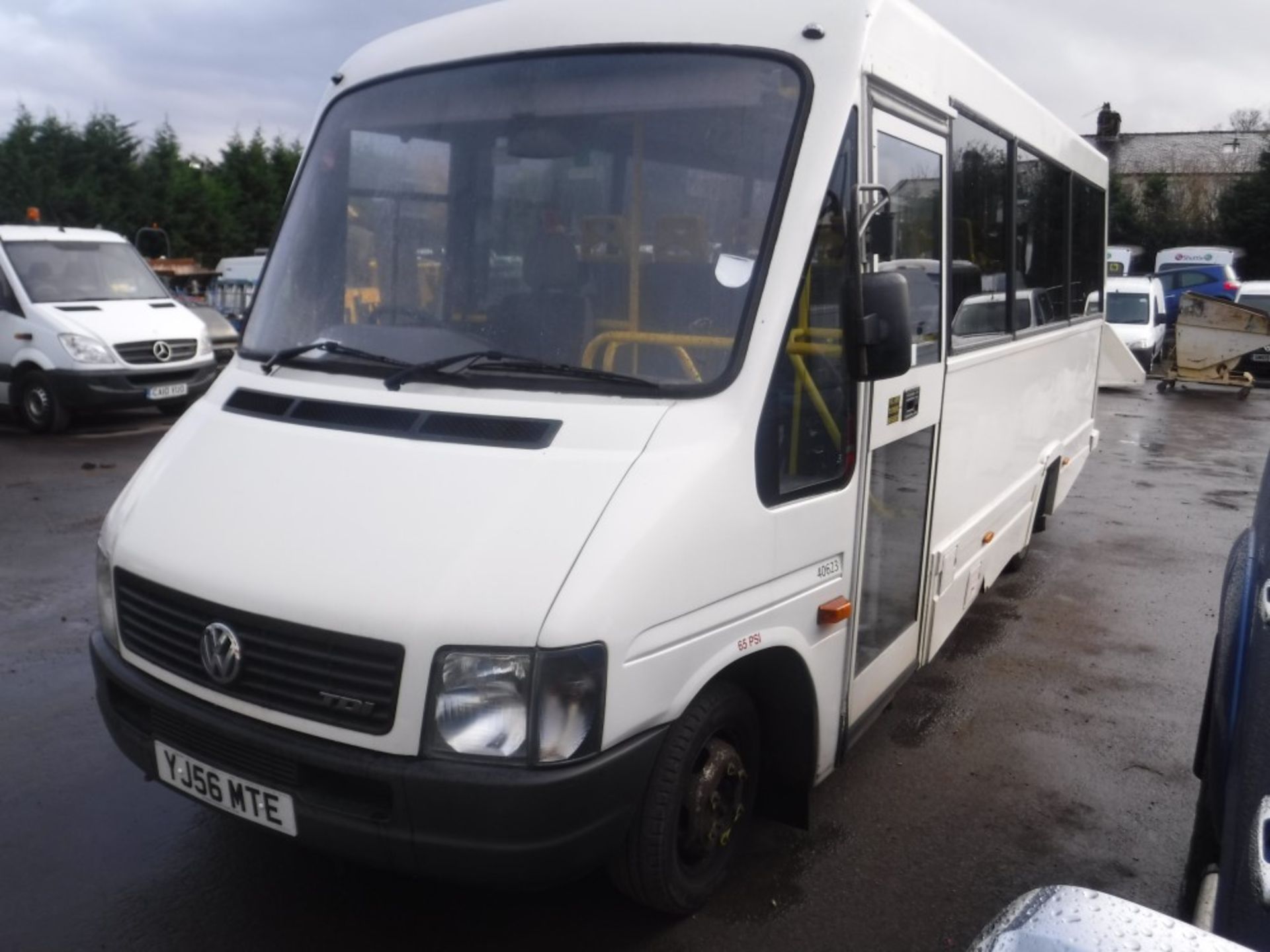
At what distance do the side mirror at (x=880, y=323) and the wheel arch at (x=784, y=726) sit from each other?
0.91 meters

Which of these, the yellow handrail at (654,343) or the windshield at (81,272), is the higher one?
the windshield at (81,272)

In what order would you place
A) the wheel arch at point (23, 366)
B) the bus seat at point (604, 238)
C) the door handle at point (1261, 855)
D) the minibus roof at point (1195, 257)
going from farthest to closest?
the minibus roof at point (1195, 257) → the wheel arch at point (23, 366) → the bus seat at point (604, 238) → the door handle at point (1261, 855)

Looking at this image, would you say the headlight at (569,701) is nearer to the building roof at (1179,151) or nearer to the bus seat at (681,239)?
the bus seat at (681,239)

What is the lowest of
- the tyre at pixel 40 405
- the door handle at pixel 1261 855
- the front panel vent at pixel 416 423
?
the door handle at pixel 1261 855

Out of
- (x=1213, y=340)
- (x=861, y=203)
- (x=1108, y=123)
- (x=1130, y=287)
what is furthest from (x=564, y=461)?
(x=1108, y=123)

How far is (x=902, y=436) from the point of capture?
4.17m

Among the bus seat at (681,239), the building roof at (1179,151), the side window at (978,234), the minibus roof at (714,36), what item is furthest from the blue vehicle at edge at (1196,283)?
the building roof at (1179,151)

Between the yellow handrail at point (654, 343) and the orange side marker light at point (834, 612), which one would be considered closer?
the yellow handrail at point (654, 343)

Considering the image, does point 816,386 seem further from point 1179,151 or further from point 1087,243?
point 1179,151

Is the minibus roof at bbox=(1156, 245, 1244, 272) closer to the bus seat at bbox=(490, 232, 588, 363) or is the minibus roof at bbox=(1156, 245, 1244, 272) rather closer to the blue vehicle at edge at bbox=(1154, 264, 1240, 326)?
the blue vehicle at edge at bbox=(1154, 264, 1240, 326)

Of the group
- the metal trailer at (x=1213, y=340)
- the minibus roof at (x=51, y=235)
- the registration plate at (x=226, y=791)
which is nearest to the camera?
the registration plate at (x=226, y=791)

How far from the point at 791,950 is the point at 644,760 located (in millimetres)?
943

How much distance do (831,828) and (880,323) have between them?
1.87 metres

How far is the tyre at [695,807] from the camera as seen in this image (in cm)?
311
